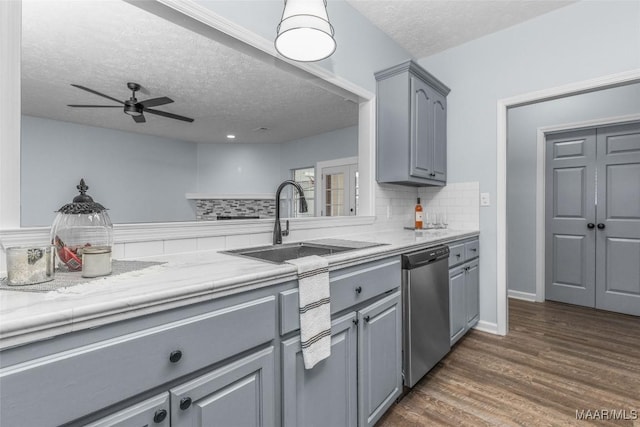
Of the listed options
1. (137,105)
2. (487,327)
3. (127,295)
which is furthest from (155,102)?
(487,327)

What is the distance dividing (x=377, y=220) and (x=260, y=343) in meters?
1.86

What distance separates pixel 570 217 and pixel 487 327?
185cm

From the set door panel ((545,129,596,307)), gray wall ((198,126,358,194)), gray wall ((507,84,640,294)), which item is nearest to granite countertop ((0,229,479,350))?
gray wall ((198,126,358,194))

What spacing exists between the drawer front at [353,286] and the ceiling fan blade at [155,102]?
975 millimetres

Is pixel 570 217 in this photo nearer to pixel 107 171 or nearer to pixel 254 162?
pixel 254 162

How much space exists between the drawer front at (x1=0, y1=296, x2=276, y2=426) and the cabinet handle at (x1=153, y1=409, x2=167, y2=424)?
71mm

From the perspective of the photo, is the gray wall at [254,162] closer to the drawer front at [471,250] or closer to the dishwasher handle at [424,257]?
the dishwasher handle at [424,257]

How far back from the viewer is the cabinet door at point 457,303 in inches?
90.5

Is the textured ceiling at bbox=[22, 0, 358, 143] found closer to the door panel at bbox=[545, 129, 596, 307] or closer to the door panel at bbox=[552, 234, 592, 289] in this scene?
the door panel at bbox=[545, 129, 596, 307]

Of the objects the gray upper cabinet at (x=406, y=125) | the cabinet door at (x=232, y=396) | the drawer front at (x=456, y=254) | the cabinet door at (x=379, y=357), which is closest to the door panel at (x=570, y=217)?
the gray upper cabinet at (x=406, y=125)

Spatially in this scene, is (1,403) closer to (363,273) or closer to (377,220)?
(363,273)

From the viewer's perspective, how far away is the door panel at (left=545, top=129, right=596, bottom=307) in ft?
11.3

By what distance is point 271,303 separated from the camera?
104cm

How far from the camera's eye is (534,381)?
1.99 m
